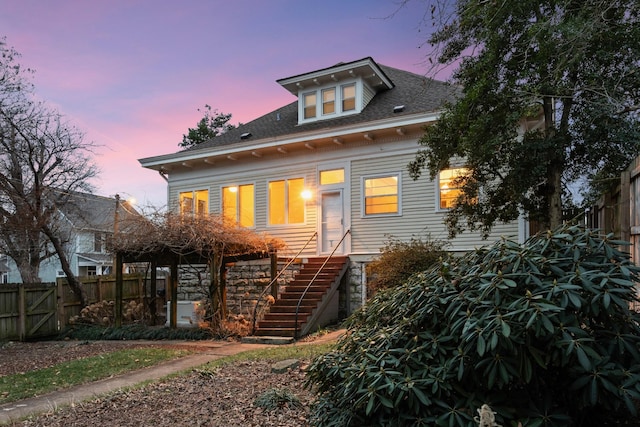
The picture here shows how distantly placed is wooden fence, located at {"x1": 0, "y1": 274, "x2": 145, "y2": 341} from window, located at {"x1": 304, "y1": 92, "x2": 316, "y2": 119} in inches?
345

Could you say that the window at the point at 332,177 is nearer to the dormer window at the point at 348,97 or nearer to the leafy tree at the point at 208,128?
the dormer window at the point at 348,97

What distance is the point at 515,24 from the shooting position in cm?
670

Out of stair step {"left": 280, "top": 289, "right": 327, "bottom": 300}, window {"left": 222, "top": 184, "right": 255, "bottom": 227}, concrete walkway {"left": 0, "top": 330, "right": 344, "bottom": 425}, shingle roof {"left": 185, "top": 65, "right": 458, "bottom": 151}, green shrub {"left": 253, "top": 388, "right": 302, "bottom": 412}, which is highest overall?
shingle roof {"left": 185, "top": 65, "right": 458, "bottom": 151}

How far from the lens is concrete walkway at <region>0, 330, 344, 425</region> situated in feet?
17.2

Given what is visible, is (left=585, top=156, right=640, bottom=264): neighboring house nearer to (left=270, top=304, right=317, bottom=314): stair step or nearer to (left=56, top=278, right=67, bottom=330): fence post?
(left=270, top=304, right=317, bottom=314): stair step

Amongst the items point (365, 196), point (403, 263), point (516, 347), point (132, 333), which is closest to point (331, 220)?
point (365, 196)

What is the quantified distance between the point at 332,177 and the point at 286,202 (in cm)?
172

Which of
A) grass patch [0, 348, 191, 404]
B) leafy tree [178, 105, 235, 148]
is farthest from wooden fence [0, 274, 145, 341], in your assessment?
leafy tree [178, 105, 235, 148]

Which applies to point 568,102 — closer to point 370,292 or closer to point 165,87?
point 370,292

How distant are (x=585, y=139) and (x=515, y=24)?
203cm

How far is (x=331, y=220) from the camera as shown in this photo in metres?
13.5

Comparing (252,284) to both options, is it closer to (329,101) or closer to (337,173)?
(337,173)

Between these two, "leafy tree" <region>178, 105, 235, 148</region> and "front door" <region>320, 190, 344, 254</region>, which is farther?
"leafy tree" <region>178, 105, 235, 148</region>

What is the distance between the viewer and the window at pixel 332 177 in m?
13.4
